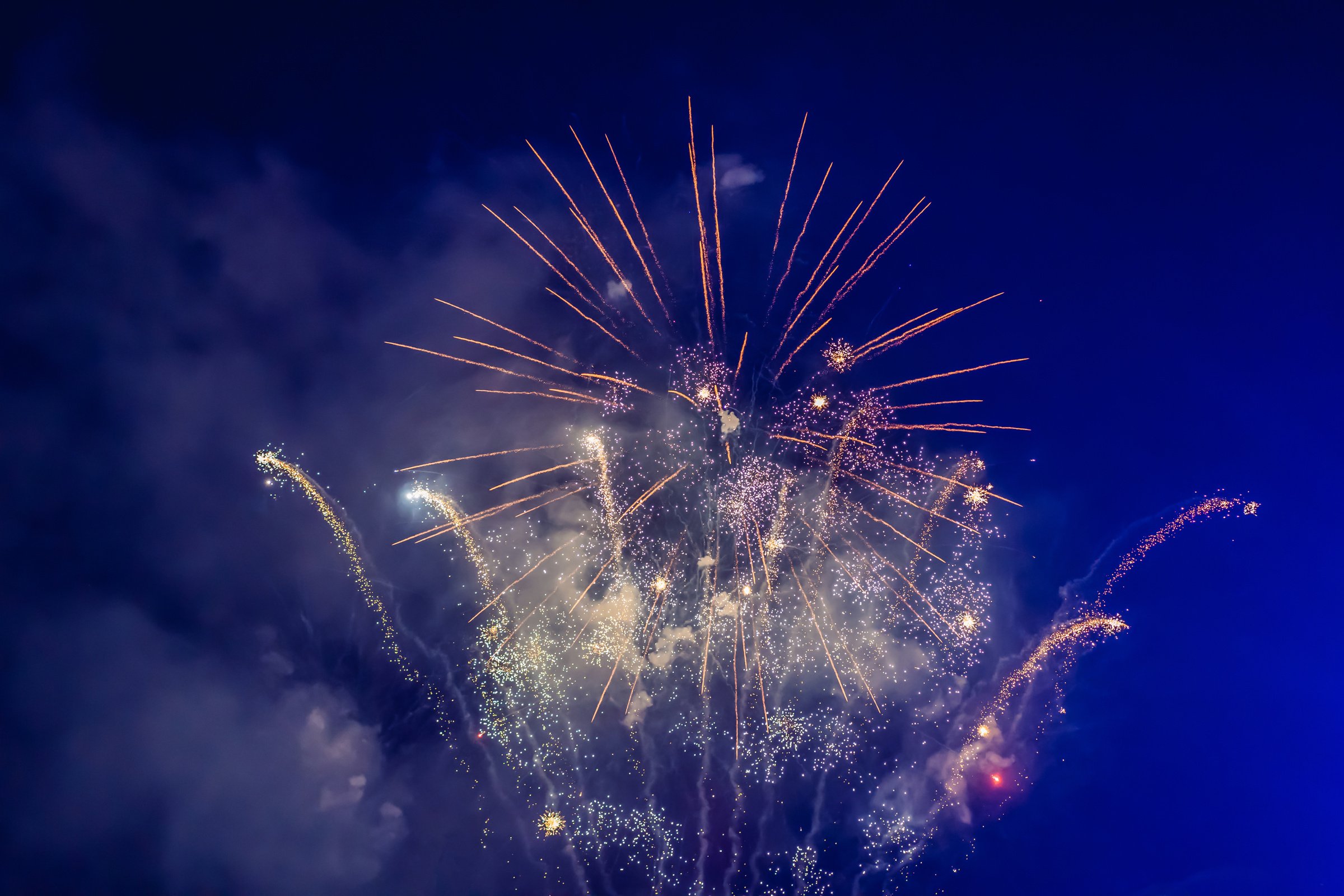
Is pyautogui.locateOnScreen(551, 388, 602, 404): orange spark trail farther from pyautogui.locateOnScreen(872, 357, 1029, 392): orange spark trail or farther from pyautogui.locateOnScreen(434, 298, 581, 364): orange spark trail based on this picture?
pyautogui.locateOnScreen(872, 357, 1029, 392): orange spark trail

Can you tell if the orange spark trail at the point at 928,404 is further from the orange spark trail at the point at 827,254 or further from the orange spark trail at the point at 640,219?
the orange spark trail at the point at 640,219

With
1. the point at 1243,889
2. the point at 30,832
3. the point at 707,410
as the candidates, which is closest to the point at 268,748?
the point at 30,832

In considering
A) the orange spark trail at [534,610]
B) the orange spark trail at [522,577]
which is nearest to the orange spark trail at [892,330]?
the orange spark trail at [522,577]

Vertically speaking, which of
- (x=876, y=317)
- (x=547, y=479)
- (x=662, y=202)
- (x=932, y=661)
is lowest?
(x=932, y=661)

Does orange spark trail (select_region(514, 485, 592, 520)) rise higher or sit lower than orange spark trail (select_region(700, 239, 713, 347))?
lower

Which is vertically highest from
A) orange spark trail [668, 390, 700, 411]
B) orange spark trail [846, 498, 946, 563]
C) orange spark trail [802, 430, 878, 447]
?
orange spark trail [668, 390, 700, 411]

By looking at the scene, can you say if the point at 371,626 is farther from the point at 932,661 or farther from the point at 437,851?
the point at 932,661

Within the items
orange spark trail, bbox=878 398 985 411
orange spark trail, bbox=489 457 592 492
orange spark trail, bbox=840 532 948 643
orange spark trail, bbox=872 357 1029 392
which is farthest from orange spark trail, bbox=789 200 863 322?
orange spark trail, bbox=489 457 592 492
